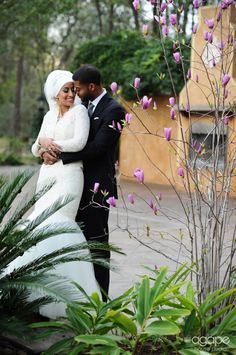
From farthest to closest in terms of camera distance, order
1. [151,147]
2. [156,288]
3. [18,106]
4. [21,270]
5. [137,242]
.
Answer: [18,106] < [151,147] < [137,242] < [21,270] < [156,288]

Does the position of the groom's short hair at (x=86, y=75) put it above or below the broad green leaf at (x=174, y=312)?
above

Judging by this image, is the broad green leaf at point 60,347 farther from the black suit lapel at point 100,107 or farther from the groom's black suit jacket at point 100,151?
the black suit lapel at point 100,107

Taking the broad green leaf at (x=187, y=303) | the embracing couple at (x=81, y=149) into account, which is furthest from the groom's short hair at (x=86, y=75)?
the broad green leaf at (x=187, y=303)

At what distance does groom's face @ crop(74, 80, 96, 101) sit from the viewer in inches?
225

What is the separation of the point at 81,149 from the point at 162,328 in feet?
6.52

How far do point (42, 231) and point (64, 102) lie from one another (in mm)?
→ 1350

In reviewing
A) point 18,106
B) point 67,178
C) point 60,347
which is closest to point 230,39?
point 67,178

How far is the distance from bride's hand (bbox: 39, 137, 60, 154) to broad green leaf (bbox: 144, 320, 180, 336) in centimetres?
199

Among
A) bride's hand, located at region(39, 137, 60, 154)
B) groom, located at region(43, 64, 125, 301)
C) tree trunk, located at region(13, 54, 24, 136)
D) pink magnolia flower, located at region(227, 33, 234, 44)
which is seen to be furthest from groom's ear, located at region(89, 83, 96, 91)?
tree trunk, located at region(13, 54, 24, 136)

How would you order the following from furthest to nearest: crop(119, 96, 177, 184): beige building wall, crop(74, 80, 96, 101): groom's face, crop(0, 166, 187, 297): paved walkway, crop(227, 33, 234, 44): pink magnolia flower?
crop(119, 96, 177, 184): beige building wall
crop(0, 166, 187, 297): paved walkway
crop(74, 80, 96, 101): groom's face
crop(227, 33, 234, 44): pink magnolia flower

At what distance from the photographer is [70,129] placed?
18.9ft

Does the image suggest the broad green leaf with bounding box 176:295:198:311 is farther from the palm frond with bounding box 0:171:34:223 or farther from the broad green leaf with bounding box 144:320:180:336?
the palm frond with bounding box 0:171:34:223

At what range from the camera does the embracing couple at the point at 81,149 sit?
568 centimetres

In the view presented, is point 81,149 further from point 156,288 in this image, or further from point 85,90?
point 156,288
